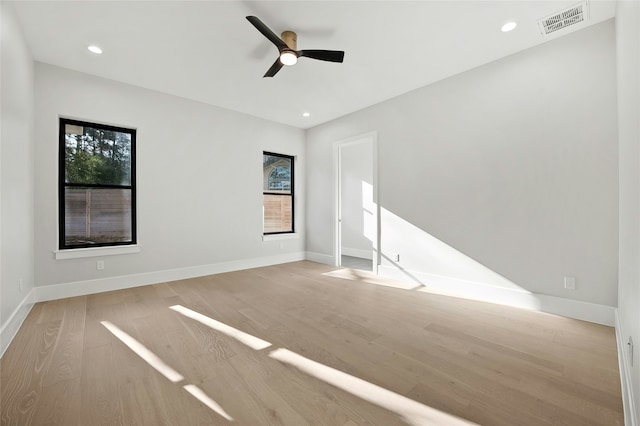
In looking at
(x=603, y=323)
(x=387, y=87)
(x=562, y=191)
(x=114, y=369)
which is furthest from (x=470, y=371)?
(x=387, y=87)

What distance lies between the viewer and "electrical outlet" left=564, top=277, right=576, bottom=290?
2757mm

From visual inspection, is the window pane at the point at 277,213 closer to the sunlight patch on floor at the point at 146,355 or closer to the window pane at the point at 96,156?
the window pane at the point at 96,156

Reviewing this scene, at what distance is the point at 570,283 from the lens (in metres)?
2.78

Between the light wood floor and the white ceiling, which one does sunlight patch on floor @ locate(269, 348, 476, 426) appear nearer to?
the light wood floor

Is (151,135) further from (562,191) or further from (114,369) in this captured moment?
(562,191)

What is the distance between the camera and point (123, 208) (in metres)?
3.94

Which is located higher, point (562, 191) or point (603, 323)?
point (562, 191)

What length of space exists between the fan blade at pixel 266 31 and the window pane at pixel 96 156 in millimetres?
2858

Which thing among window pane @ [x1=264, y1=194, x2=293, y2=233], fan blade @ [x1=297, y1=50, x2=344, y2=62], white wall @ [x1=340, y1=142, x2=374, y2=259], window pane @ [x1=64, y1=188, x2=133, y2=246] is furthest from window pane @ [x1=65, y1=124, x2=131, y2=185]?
white wall @ [x1=340, y1=142, x2=374, y2=259]

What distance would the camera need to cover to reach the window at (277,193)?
5.55 m

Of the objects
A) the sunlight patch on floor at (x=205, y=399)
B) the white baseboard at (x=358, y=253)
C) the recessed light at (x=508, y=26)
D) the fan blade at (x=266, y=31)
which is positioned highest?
the recessed light at (x=508, y=26)

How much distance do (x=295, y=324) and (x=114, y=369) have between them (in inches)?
55.5

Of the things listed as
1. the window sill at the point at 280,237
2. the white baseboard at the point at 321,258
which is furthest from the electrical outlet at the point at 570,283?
the window sill at the point at 280,237

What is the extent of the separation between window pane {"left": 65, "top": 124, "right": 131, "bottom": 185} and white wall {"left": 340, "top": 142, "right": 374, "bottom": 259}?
4.42 m
